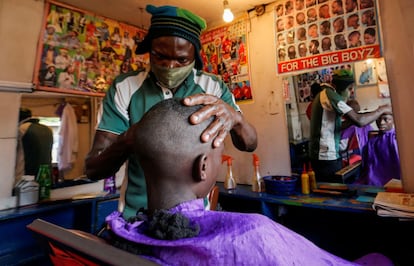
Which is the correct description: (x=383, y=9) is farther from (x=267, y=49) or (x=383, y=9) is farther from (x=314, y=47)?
(x=267, y=49)

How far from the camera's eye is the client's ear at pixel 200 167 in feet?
2.23

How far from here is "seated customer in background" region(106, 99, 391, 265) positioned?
0.53 meters

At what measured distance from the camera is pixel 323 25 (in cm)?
197

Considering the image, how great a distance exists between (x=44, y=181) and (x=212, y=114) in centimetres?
185

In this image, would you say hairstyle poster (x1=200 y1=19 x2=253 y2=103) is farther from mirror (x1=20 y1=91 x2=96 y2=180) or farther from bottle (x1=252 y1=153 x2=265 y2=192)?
mirror (x1=20 y1=91 x2=96 y2=180)

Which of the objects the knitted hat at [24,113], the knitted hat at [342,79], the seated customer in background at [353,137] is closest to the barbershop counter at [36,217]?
the knitted hat at [24,113]

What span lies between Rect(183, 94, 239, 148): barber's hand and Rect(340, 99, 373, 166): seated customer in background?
1421 mm

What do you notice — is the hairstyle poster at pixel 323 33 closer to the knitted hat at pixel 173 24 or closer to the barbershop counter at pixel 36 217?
the knitted hat at pixel 173 24

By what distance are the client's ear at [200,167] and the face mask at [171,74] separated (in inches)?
19.6

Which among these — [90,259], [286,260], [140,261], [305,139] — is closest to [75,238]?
[90,259]

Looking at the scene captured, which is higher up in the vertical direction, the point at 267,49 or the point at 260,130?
the point at 267,49

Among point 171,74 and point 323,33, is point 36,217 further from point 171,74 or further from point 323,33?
point 323,33

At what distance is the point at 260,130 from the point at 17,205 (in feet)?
6.57

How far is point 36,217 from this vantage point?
1784 millimetres
